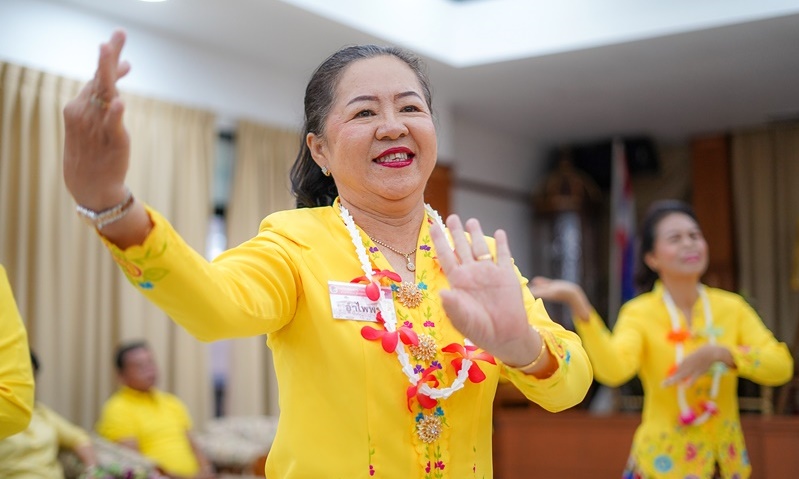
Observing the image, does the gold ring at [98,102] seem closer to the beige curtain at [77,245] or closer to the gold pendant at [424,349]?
the gold pendant at [424,349]

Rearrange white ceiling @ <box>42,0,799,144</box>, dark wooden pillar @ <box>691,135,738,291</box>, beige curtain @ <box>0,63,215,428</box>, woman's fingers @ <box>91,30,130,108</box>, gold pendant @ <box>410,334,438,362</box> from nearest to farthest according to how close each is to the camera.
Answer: woman's fingers @ <box>91,30,130,108</box> < gold pendant @ <box>410,334,438,362</box> < beige curtain @ <box>0,63,215,428</box> < white ceiling @ <box>42,0,799,144</box> < dark wooden pillar @ <box>691,135,738,291</box>

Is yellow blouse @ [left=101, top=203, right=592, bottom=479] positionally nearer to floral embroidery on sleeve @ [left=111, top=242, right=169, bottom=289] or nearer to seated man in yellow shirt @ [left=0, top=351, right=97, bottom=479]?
floral embroidery on sleeve @ [left=111, top=242, right=169, bottom=289]

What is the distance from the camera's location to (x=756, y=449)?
5.71 metres

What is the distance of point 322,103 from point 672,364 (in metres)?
2.31

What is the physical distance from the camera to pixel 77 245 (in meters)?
5.70

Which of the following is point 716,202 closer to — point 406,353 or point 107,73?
point 406,353

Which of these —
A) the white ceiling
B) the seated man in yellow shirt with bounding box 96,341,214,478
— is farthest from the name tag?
the white ceiling

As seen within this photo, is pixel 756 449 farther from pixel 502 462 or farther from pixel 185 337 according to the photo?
pixel 185 337

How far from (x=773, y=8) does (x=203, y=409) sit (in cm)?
495

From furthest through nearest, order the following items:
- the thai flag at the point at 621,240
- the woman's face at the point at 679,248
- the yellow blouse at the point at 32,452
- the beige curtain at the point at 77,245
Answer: the thai flag at the point at 621,240
the beige curtain at the point at 77,245
the woman's face at the point at 679,248
the yellow blouse at the point at 32,452

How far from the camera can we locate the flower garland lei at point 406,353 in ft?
5.15

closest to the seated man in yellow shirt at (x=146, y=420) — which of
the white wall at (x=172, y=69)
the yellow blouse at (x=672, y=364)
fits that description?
the white wall at (x=172, y=69)

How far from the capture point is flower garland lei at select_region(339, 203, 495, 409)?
1.57 metres

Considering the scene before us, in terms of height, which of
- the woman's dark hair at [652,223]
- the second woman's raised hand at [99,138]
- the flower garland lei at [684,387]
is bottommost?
the flower garland lei at [684,387]
